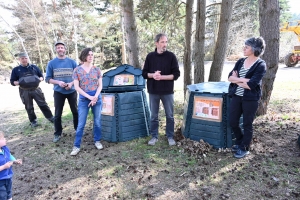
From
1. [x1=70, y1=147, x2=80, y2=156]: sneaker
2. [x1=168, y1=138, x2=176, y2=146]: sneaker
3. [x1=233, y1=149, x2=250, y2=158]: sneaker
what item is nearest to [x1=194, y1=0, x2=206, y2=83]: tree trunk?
[x1=168, y1=138, x2=176, y2=146]: sneaker

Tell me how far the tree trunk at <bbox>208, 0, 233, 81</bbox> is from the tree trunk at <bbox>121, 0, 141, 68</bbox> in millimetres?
1979

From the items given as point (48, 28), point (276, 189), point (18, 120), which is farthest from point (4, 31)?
point (276, 189)

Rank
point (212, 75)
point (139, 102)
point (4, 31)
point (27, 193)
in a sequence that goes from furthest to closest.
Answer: point (4, 31), point (212, 75), point (139, 102), point (27, 193)

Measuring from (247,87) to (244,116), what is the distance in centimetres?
41

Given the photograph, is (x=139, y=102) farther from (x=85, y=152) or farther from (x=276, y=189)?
(x=276, y=189)

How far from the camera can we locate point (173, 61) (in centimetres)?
347

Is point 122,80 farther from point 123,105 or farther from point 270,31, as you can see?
point 270,31

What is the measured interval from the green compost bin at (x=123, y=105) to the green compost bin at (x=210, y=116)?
0.90 metres

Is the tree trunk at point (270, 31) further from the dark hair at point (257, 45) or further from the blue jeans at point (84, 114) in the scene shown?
the blue jeans at point (84, 114)

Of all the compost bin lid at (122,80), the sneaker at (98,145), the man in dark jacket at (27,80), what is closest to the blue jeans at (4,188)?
the sneaker at (98,145)

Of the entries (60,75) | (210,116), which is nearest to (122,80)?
(60,75)

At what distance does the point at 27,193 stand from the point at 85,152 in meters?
1.11

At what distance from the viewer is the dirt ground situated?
8.23 feet

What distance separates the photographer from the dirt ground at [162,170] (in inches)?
98.8
